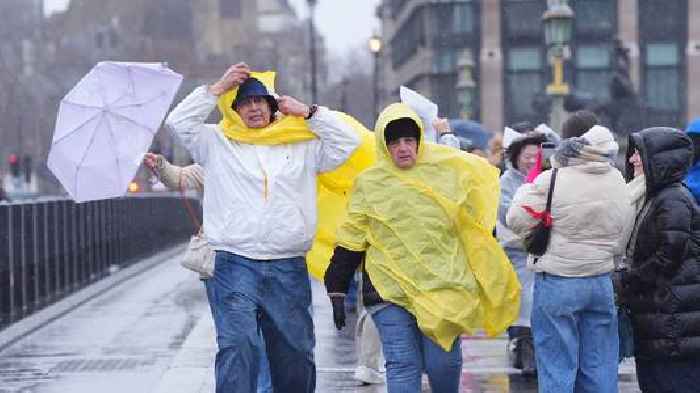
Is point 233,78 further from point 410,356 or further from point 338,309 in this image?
point 410,356

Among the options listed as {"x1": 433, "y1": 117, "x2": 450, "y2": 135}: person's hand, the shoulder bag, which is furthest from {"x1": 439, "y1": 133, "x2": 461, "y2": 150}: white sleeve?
the shoulder bag

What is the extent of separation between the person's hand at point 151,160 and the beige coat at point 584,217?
2.07 meters

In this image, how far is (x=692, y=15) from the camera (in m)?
67.1

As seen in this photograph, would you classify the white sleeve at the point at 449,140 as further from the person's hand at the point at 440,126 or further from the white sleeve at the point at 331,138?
the white sleeve at the point at 331,138

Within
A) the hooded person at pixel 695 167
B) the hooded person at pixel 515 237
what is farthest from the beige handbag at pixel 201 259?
the hooded person at pixel 515 237

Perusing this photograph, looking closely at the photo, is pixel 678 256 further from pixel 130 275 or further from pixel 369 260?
pixel 130 275

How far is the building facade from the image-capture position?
67188 millimetres

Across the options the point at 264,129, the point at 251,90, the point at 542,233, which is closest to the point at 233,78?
the point at 251,90

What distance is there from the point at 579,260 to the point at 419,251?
1070 mm

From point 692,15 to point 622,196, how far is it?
199 feet

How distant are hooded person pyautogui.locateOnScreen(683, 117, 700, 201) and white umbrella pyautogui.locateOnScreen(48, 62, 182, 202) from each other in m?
2.80

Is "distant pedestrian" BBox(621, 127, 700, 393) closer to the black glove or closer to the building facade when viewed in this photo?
the black glove

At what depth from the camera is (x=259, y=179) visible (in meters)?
8.17

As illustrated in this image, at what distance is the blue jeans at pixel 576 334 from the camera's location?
27.7 ft
